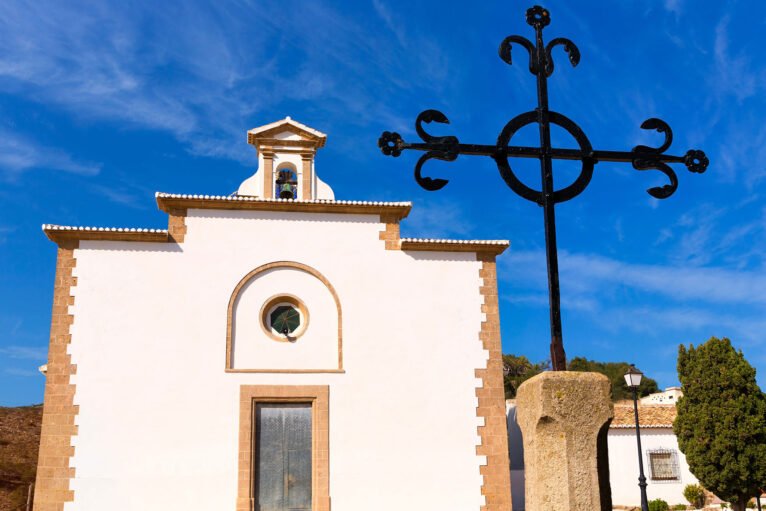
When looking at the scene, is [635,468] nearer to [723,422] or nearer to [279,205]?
[723,422]

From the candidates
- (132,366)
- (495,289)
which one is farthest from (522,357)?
(132,366)

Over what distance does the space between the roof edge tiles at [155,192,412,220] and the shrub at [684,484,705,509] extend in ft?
40.3

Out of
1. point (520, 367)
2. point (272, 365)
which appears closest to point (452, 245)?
point (272, 365)

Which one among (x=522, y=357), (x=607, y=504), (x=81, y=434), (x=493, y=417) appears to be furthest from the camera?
(x=522, y=357)

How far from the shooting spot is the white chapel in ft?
43.8

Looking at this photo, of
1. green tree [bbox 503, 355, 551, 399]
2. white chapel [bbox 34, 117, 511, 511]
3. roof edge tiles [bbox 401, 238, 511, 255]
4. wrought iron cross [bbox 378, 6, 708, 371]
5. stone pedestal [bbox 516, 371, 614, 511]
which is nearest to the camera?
stone pedestal [bbox 516, 371, 614, 511]

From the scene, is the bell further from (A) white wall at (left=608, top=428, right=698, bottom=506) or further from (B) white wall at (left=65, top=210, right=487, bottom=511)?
(A) white wall at (left=608, top=428, right=698, bottom=506)

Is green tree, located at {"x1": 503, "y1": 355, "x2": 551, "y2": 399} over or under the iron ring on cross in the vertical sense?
over

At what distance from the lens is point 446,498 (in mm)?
13859

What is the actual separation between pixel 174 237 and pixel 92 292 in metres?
1.71

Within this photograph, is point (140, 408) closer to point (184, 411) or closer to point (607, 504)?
point (184, 411)

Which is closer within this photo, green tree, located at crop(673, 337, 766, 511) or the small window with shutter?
green tree, located at crop(673, 337, 766, 511)

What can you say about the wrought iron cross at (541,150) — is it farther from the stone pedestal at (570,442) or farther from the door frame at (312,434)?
the door frame at (312,434)

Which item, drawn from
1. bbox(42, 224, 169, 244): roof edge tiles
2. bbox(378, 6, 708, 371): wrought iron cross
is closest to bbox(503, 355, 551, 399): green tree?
bbox(42, 224, 169, 244): roof edge tiles
